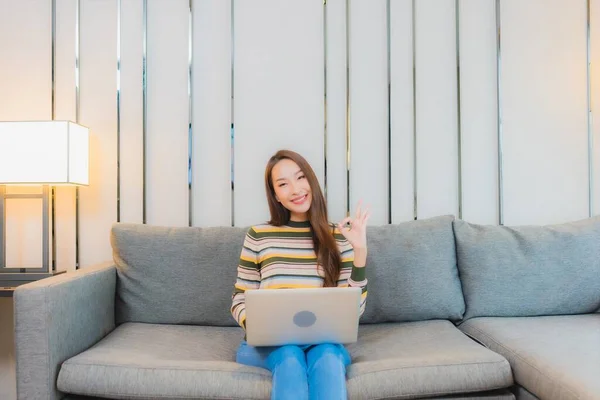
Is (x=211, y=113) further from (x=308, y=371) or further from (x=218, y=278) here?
(x=308, y=371)

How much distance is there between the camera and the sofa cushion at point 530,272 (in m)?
1.90

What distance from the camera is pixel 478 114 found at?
2.36 metres

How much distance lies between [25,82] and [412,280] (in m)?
2.08

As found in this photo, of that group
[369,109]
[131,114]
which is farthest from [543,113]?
[131,114]

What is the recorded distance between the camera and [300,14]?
2.34m

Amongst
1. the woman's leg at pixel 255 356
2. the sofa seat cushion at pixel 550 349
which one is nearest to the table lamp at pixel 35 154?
the woman's leg at pixel 255 356

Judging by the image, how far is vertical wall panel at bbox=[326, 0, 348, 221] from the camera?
2316 millimetres

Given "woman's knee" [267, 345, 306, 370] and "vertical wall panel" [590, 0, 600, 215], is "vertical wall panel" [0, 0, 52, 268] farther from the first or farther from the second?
"vertical wall panel" [590, 0, 600, 215]

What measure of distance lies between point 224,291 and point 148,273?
321 millimetres

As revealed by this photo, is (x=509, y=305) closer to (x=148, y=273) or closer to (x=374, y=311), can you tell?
(x=374, y=311)

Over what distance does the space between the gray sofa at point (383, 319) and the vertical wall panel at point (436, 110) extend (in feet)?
1.01

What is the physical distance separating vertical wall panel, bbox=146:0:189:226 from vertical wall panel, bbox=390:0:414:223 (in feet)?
3.37

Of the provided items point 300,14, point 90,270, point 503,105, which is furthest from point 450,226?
point 90,270

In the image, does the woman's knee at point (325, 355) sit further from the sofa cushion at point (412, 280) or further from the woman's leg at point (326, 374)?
the sofa cushion at point (412, 280)
